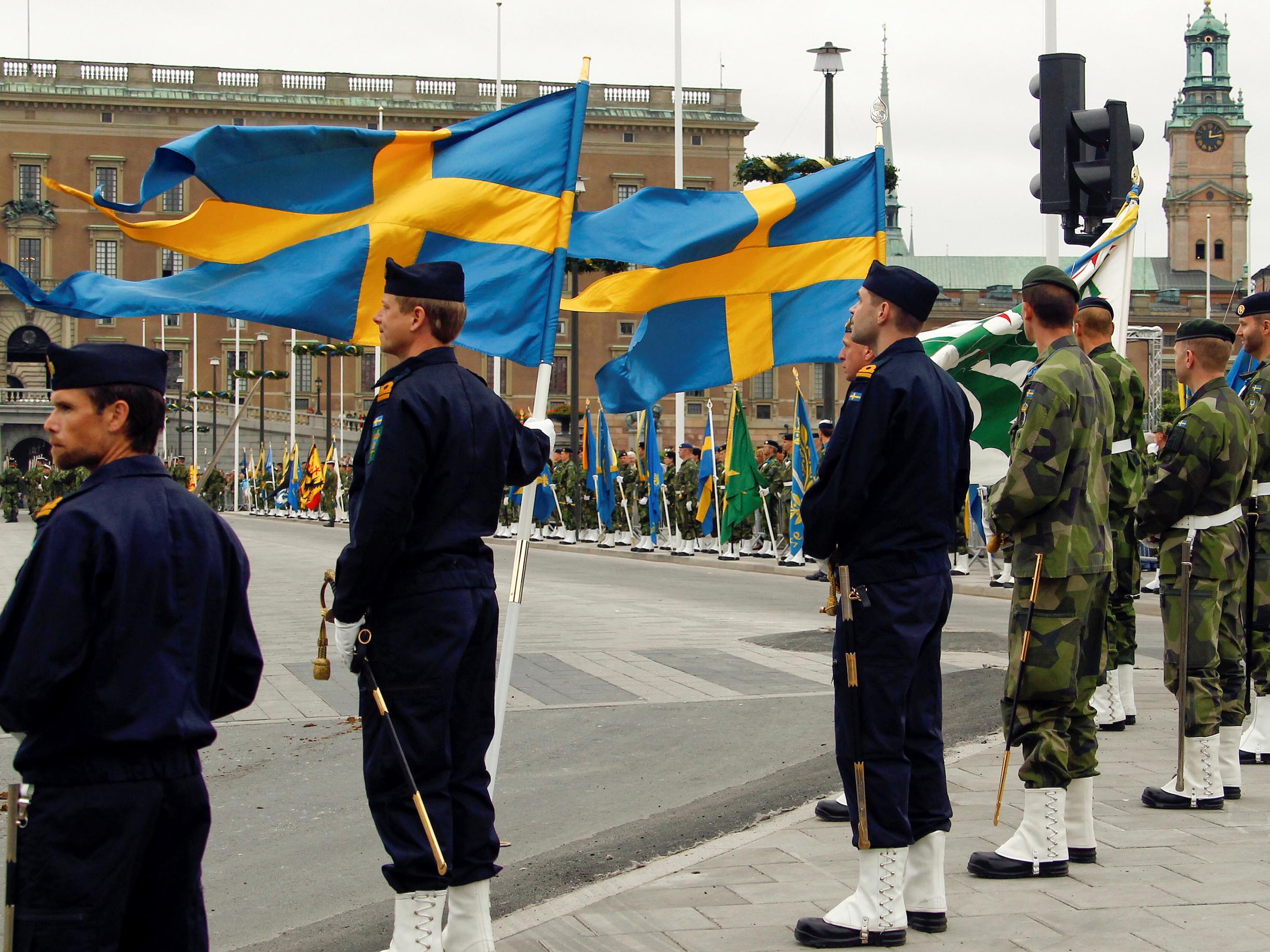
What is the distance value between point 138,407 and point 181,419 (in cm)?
7602

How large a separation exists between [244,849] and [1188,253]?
4944 inches

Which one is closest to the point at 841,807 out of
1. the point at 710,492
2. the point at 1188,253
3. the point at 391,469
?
the point at 391,469

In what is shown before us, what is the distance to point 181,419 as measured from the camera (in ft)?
251

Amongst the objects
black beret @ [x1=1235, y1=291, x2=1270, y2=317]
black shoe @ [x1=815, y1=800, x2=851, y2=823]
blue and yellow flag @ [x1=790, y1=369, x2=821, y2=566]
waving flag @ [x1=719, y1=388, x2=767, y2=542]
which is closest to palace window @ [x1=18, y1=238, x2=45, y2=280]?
waving flag @ [x1=719, y1=388, x2=767, y2=542]

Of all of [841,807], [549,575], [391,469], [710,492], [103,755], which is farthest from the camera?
[710,492]

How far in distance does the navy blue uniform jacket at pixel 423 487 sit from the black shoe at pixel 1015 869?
2.06 meters

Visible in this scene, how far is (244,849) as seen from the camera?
254 inches

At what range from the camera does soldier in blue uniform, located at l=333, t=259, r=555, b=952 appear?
4.37 metres

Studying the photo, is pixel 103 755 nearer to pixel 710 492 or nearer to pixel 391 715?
pixel 391 715

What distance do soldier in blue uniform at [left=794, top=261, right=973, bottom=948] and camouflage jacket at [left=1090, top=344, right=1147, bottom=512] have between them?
2906 mm

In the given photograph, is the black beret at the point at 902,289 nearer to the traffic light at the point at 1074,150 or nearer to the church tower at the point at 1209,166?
the traffic light at the point at 1074,150

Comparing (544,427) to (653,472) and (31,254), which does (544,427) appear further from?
(31,254)

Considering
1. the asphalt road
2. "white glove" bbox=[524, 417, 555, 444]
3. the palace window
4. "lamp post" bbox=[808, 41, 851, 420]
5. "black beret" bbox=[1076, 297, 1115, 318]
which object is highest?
the palace window

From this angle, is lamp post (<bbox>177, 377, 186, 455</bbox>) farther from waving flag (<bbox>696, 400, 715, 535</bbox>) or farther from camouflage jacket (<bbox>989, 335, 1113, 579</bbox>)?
camouflage jacket (<bbox>989, 335, 1113, 579</bbox>)
